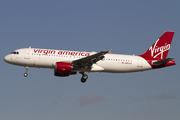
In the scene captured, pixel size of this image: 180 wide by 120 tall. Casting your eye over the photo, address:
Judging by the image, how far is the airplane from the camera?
Answer: 5234cm

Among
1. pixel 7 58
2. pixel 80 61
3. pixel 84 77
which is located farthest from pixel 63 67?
pixel 7 58

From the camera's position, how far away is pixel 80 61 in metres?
52.1

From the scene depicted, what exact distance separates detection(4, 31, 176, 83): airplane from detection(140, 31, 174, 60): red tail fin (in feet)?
2.21

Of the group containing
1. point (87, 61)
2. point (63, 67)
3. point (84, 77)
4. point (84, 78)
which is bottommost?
point (84, 78)

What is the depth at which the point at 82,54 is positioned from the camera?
177 ft

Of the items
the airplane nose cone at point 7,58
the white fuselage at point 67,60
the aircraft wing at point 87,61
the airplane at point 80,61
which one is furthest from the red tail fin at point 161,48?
the airplane nose cone at point 7,58

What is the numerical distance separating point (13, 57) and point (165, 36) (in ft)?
89.8

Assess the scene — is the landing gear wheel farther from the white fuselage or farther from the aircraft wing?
the aircraft wing

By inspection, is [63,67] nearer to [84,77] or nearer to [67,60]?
[67,60]

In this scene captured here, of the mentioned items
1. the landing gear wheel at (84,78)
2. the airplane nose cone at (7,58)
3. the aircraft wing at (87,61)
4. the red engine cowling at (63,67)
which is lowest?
the landing gear wheel at (84,78)

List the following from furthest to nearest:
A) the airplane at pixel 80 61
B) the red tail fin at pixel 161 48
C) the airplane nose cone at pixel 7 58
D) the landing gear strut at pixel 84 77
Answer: the red tail fin at pixel 161 48 → the landing gear strut at pixel 84 77 → the airplane nose cone at pixel 7 58 → the airplane at pixel 80 61

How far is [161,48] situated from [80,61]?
16.1 meters

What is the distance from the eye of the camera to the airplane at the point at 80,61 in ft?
172

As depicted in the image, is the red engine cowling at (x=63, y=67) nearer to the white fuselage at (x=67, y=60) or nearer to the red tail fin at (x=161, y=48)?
the white fuselage at (x=67, y=60)
